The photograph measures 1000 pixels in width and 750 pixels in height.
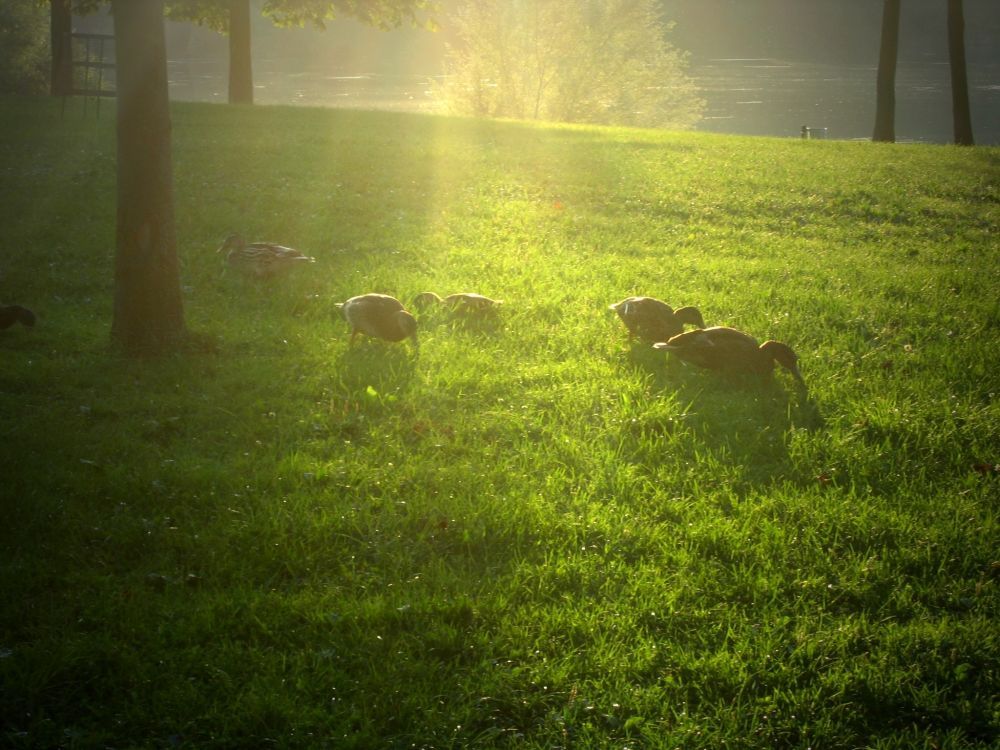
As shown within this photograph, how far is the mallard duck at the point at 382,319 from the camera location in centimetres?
935

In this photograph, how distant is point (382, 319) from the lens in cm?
937

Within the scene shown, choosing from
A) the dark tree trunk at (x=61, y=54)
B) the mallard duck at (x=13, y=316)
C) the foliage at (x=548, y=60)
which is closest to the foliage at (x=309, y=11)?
the dark tree trunk at (x=61, y=54)

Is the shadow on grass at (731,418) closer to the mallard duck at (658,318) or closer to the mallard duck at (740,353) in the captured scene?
the mallard duck at (740,353)

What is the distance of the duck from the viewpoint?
10.6m

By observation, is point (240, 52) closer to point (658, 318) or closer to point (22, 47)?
point (22, 47)

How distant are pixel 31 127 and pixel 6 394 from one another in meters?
18.2

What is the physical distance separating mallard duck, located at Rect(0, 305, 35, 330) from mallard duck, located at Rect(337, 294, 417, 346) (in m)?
3.35

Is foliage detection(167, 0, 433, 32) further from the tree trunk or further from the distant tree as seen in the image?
the tree trunk

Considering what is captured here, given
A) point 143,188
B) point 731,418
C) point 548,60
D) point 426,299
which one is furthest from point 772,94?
point 143,188

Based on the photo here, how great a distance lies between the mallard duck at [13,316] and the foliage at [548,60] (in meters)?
49.6

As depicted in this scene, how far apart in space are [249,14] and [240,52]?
143 centimetres

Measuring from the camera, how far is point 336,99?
62.3 meters

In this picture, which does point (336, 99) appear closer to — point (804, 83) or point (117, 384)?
point (804, 83)

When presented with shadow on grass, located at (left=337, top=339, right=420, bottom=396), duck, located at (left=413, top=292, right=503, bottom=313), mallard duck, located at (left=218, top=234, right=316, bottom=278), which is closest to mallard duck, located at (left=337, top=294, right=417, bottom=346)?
shadow on grass, located at (left=337, top=339, right=420, bottom=396)
